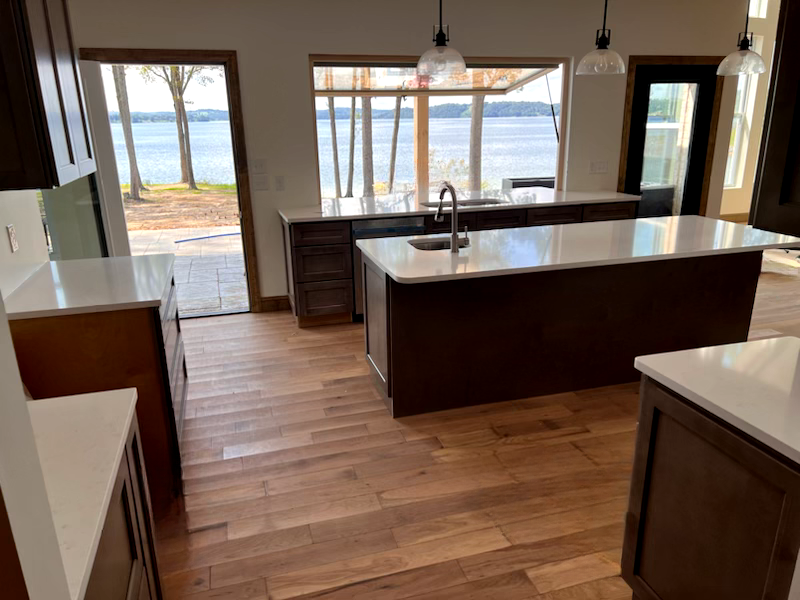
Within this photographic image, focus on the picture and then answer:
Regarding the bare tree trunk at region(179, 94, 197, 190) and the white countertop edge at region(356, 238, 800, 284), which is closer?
the white countertop edge at region(356, 238, 800, 284)

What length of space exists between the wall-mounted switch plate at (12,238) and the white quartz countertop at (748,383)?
2.51m

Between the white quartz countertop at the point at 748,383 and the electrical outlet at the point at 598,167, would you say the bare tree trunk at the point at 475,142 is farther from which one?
the white quartz countertop at the point at 748,383

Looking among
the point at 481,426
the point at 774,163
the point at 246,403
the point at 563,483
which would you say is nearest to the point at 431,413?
the point at 481,426

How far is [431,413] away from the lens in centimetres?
306

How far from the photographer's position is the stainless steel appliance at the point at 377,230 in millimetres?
4371

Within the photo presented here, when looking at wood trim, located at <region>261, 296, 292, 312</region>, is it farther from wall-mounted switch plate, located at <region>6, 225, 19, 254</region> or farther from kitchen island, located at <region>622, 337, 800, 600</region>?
kitchen island, located at <region>622, 337, 800, 600</region>

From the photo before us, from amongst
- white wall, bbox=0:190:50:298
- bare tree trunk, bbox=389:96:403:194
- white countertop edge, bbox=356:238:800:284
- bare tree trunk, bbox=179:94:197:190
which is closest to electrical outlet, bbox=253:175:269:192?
bare tree trunk, bbox=179:94:197:190

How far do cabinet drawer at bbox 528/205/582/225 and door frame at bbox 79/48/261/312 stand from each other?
2366 millimetres

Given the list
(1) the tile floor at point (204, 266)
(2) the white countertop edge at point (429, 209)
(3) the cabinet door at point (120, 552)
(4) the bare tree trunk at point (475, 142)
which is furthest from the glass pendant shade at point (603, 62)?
(4) the bare tree trunk at point (475, 142)

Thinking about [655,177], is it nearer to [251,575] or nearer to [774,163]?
[774,163]

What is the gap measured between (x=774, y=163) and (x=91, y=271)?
2.67m

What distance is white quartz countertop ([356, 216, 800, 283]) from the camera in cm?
278

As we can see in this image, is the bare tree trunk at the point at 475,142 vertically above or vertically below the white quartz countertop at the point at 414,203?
above

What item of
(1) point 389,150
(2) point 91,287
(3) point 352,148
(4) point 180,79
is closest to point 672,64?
(1) point 389,150
